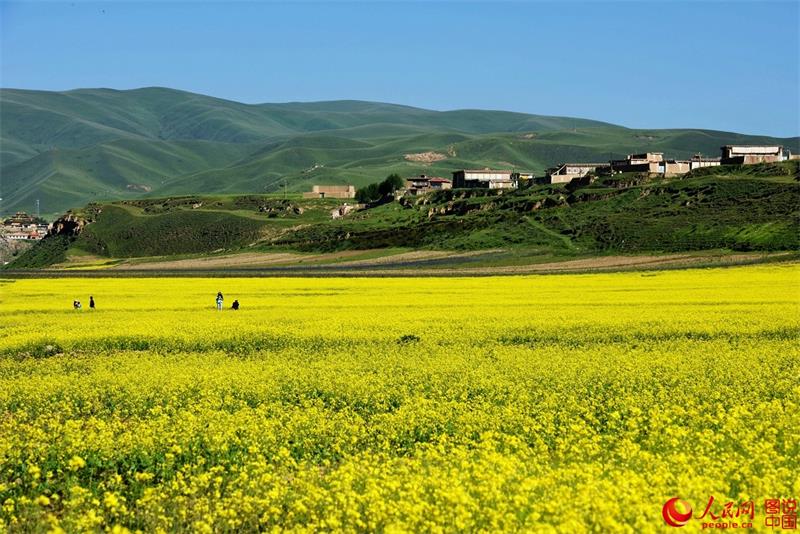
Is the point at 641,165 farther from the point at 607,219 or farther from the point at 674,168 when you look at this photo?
the point at 607,219

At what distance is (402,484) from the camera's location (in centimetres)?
1659

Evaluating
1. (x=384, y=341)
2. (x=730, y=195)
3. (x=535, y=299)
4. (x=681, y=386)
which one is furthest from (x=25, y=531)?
(x=730, y=195)

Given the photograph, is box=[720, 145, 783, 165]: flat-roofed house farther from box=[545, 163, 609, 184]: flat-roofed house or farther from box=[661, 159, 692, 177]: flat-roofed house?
box=[545, 163, 609, 184]: flat-roofed house

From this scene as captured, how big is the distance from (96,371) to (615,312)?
89.1 feet

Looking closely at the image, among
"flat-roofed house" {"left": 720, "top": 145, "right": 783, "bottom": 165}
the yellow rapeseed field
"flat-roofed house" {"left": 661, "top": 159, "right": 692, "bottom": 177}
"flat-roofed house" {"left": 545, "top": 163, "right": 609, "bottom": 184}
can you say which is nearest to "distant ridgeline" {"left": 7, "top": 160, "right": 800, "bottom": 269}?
"flat-roofed house" {"left": 545, "top": 163, "right": 609, "bottom": 184}

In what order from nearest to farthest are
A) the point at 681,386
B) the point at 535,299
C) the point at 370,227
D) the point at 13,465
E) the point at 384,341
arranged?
the point at 13,465
the point at 681,386
the point at 384,341
the point at 535,299
the point at 370,227

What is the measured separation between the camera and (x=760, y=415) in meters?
21.5

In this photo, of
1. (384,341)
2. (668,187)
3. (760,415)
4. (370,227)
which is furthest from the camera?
(370,227)

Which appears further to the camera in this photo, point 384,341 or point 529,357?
point 384,341

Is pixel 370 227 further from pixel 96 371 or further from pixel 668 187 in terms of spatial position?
pixel 96 371

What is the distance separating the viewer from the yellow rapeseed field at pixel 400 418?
15461mm

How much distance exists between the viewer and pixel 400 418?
22.1m

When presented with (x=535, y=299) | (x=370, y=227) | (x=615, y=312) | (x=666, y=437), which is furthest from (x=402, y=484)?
(x=370, y=227)

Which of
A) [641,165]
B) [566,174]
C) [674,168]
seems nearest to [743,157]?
[674,168]
